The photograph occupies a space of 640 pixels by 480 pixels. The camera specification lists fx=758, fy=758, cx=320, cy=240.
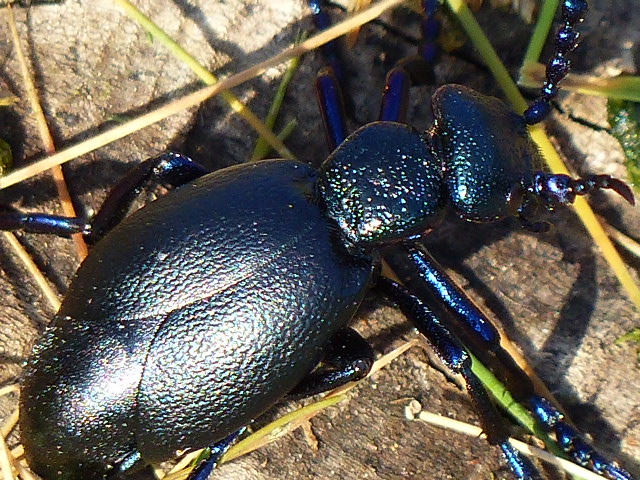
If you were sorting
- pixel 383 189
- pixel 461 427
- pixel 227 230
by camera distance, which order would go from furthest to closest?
pixel 461 427 → pixel 383 189 → pixel 227 230

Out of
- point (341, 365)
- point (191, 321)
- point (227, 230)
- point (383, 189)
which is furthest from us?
point (341, 365)

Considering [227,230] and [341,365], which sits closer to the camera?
[227,230]

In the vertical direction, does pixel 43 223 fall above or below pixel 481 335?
above

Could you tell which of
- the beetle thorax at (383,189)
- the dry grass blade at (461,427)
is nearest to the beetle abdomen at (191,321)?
the beetle thorax at (383,189)

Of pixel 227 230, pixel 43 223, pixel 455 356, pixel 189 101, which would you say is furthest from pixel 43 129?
pixel 455 356

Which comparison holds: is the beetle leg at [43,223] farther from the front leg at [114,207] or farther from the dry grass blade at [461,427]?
the dry grass blade at [461,427]

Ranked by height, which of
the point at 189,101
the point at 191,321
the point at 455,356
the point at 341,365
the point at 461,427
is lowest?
the point at 461,427

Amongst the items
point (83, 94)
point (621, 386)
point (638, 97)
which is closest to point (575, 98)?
point (638, 97)

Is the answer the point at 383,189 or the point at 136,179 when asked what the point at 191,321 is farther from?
the point at 383,189
